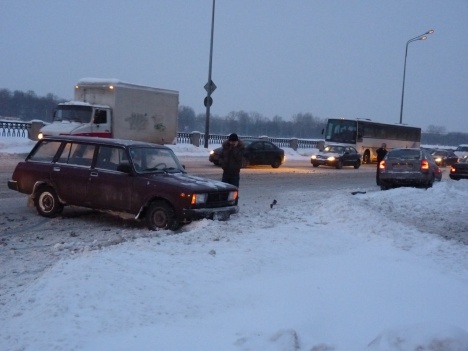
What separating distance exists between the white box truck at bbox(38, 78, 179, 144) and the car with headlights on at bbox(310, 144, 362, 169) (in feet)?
29.7

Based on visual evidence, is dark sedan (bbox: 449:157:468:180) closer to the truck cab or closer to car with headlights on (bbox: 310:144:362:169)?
car with headlights on (bbox: 310:144:362:169)

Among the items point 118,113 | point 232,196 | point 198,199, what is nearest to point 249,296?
point 198,199

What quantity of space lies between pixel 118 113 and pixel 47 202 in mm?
16197

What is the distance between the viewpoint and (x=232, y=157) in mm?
13391

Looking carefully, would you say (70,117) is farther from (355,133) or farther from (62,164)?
(355,133)

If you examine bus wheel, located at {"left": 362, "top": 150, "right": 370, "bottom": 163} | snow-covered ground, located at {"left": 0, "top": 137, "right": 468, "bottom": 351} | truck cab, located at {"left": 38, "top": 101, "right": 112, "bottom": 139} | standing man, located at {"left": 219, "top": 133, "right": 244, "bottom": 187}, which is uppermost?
truck cab, located at {"left": 38, "top": 101, "right": 112, "bottom": 139}

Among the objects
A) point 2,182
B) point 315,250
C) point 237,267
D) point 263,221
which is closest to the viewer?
point 237,267

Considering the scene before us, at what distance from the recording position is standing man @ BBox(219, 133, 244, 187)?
1330 centimetres

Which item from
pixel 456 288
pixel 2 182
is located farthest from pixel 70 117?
pixel 456 288

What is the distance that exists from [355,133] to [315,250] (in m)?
36.3

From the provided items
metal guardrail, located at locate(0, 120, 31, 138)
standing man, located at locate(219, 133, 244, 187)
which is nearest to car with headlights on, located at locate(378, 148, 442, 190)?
standing man, located at locate(219, 133, 244, 187)

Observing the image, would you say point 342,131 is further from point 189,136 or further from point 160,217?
point 160,217

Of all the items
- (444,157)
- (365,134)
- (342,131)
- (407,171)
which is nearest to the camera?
(407,171)

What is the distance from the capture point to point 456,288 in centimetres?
711
